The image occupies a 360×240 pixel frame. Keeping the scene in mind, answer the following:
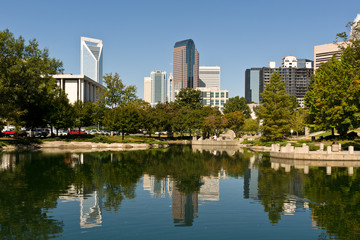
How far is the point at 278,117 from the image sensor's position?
217 feet

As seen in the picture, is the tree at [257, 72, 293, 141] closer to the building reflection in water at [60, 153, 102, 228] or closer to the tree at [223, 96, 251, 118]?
the building reflection in water at [60, 153, 102, 228]

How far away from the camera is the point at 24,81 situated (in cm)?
6194

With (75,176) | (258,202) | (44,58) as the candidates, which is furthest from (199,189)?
(44,58)

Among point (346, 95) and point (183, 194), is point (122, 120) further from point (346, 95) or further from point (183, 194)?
point (183, 194)

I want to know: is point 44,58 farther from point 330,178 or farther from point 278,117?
point 330,178

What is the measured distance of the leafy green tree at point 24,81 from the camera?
5816 cm

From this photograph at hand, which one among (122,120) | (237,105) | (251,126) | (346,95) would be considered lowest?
(251,126)

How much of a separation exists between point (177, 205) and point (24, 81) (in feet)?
172

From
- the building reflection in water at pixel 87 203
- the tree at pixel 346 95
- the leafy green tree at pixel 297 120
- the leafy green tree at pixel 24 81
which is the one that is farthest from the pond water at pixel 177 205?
the leafy green tree at pixel 297 120

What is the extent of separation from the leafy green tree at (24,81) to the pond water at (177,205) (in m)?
31.9

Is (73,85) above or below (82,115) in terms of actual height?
above

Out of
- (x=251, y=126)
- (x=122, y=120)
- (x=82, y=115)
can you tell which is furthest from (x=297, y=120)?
(x=82, y=115)

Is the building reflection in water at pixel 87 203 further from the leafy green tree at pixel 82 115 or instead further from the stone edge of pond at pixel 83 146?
the leafy green tree at pixel 82 115

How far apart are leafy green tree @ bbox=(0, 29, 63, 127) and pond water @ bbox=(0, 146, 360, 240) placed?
3195cm
